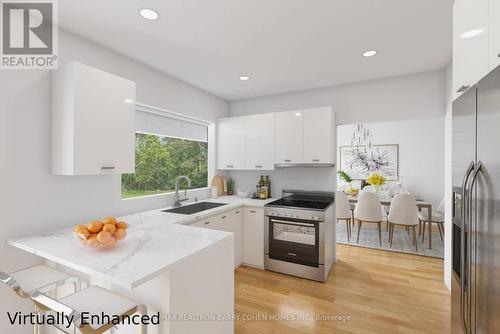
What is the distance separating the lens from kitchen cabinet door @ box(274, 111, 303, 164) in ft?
10.6

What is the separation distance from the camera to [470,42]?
1163 millimetres

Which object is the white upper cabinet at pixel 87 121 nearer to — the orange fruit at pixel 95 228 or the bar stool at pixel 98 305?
the orange fruit at pixel 95 228

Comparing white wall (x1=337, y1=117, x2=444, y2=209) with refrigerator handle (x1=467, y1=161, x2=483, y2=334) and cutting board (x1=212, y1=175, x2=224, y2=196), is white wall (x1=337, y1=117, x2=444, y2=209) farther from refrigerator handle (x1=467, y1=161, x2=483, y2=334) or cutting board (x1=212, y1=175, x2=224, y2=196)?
refrigerator handle (x1=467, y1=161, x2=483, y2=334)

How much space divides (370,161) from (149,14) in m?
5.97

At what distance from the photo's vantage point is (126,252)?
1.41 meters

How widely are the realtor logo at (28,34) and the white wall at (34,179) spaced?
68 mm

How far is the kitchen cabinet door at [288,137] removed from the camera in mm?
3236

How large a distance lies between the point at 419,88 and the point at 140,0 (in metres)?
3.16

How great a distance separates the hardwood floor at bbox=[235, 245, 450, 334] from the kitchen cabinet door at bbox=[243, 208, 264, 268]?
143 mm

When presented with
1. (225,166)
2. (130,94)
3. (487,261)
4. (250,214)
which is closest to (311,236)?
(250,214)

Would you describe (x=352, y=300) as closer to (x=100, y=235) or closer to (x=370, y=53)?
(x=100, y=235)

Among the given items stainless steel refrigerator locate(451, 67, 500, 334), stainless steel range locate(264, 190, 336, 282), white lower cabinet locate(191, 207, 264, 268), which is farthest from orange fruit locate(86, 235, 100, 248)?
stainless steel range locate(264, 190, 336, 282)

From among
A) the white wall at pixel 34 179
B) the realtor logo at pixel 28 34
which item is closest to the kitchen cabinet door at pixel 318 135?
the white wall at pixel 34 179

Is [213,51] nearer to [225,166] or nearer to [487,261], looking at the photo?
[225,166]
